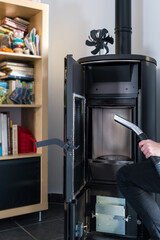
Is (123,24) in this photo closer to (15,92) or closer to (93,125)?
(93,125)

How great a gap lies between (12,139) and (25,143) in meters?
0.13

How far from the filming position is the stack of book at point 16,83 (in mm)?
2469

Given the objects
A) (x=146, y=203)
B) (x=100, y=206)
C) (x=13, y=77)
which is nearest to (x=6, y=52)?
(x=13, y=77)

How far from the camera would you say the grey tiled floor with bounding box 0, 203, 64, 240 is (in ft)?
7.22

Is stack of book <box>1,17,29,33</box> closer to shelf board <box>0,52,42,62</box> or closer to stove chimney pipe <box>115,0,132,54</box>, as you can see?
shelf board <box>0,52,42,62</box>

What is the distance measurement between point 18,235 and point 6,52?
143 centimetres

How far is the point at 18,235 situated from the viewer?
2219mm

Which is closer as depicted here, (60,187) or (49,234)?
(49,234)

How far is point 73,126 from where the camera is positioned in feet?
5.73

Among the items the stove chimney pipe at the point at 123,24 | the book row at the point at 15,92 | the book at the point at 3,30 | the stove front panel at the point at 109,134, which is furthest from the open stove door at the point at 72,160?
the book at the point at 3,30

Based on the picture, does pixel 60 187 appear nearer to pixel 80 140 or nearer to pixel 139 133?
pixel 80 140

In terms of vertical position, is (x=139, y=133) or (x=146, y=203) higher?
(x=139, y=133)

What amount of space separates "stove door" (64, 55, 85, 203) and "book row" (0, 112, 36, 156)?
0.71m

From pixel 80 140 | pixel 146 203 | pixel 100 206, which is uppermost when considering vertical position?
pixel 80 140
